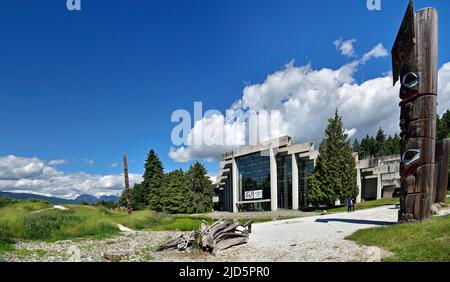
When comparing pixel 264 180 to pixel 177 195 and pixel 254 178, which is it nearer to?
pixel 254 178

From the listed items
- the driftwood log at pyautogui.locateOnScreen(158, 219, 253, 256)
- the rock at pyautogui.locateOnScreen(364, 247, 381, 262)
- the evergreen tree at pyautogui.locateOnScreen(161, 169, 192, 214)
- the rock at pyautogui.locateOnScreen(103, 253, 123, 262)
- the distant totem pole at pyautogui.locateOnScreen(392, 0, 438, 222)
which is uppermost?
the distant totem pole at pyautogui.locateOnScreen(392, 0, 438, 222)

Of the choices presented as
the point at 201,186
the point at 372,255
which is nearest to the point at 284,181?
the point at 201,186

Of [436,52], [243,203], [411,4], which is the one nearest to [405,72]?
[436,52]

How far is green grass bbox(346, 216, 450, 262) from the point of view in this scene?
7.92m

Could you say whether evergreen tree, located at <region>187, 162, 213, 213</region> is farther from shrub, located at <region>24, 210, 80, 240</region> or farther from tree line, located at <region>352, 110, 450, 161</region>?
tree line, located at <region>352, 110, 450, 161</region>

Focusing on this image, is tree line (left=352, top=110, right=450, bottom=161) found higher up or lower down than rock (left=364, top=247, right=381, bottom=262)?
higher up

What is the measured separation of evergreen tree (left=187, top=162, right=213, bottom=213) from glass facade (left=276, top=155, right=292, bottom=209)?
47.1 feet

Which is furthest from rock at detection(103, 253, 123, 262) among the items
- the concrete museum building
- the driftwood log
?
the concrete museum building

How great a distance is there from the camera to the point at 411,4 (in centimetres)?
1274

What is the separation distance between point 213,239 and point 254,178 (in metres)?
39.4

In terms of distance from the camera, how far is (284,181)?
153 ft

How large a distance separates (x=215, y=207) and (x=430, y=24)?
54.5 m
